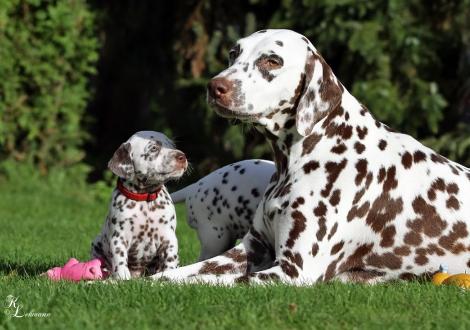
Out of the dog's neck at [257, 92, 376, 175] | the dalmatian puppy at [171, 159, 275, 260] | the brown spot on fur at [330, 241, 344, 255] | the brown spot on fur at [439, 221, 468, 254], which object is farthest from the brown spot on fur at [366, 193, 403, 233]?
the dalmatian puppy at [171, 159, 275, 260]

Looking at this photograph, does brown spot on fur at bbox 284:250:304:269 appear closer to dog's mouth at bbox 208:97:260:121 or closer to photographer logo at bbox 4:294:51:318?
dog's mouth at bbox 208:97:260:121

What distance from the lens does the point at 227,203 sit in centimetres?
823

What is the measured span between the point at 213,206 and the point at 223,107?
6.59ft

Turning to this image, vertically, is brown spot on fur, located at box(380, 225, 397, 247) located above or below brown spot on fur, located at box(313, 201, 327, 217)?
below

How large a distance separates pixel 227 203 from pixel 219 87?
6.48 ft

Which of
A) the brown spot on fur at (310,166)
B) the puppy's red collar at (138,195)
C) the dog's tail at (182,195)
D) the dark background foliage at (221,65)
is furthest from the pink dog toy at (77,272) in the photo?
the dark background foliage at (221,65)

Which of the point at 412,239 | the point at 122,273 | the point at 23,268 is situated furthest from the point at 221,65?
the point at 412,239

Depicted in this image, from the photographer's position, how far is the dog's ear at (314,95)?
6629 mm

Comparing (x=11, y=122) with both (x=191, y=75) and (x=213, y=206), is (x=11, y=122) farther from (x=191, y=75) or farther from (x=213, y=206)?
(x=213, y=206)

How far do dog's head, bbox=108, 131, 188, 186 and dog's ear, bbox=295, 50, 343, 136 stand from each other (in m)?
1.54

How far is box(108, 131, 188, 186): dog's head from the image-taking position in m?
7.85

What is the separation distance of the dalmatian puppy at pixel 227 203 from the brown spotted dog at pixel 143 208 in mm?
446

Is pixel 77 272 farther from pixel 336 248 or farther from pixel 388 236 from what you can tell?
pixel 388 236

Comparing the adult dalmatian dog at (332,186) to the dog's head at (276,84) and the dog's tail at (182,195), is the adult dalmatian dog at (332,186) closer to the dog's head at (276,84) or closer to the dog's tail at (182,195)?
the dog's head at (276,84)
